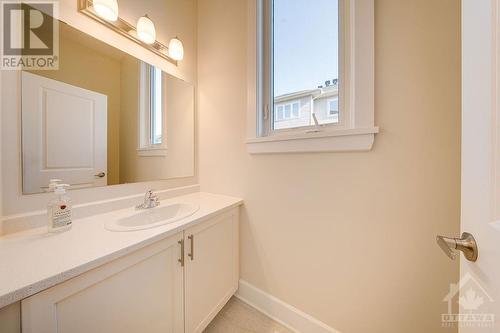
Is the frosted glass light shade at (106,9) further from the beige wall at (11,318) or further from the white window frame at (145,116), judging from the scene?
the beige wall at (11,318)

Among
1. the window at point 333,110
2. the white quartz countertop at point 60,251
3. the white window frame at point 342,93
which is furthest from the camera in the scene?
the window at point 333,110

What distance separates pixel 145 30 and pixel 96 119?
0.65 meters

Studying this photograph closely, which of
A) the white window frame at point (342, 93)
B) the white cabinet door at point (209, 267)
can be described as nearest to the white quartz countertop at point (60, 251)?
the white cabinet door at point (209, 267)

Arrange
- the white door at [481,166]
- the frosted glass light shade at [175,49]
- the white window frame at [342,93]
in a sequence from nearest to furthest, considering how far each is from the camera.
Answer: the white door at [481,166]
the white window frame at [342,93]
the frosted glass light shade at [175,49]

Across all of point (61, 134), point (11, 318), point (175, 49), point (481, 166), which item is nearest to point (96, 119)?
point (61, 134)

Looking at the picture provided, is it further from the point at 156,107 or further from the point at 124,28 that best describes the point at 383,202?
the point at 124,28

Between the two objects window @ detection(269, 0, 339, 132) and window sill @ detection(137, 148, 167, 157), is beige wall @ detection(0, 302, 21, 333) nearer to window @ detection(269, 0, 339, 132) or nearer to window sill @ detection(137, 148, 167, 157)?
window sill @ detection(137, 148, 167, 157)

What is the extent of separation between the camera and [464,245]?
0.41 meters

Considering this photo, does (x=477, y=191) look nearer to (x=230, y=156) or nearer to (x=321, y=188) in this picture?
(x=321, y=188)

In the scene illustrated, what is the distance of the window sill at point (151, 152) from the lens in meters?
1.23

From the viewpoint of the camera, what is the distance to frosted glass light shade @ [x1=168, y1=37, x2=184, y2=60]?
1.36 metres

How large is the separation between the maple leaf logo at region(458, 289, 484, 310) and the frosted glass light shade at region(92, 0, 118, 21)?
Result: 1.73 m

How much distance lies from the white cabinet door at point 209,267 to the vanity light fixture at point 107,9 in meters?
1.21

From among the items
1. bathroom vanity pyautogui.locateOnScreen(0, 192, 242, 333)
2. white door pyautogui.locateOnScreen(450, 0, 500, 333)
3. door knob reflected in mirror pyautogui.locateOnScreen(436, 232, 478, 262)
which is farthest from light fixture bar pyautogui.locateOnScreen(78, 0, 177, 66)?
door knob reflected in mirror pyautogui.locateOnScreen(436, 232, 478, 262)
